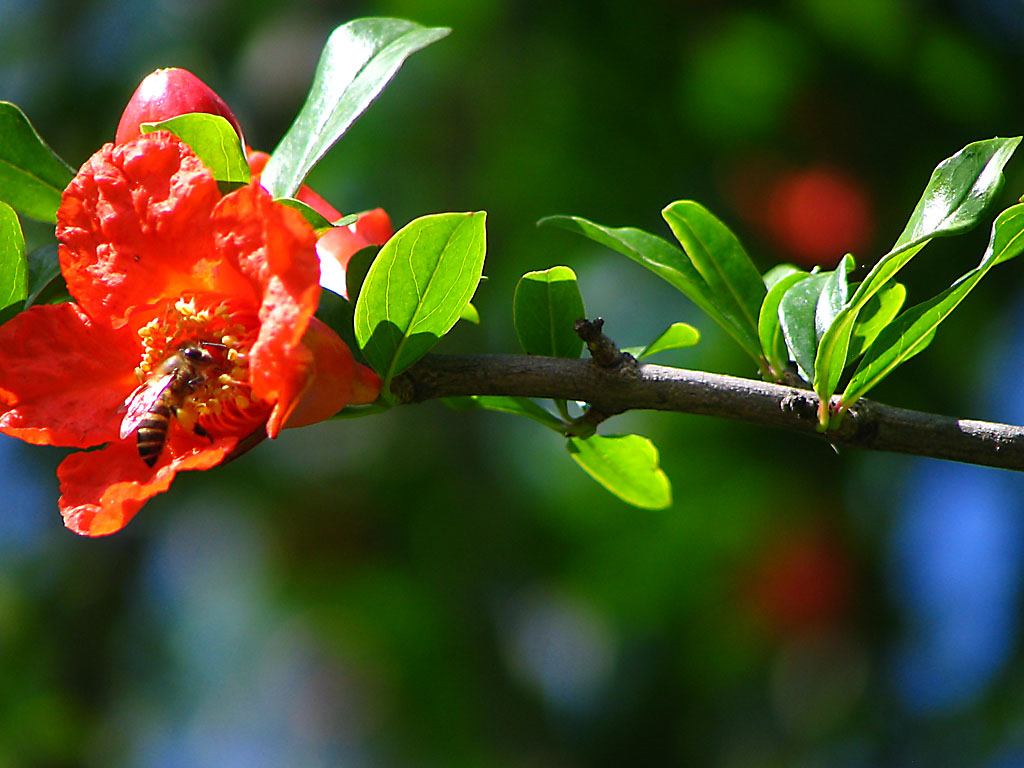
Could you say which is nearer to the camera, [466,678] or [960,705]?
[960,705]

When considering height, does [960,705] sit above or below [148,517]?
above

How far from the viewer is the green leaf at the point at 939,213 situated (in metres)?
0.70

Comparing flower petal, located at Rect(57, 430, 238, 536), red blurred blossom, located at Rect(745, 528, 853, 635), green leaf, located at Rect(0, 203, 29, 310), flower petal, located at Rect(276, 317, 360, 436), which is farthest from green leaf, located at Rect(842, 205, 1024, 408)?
red blurred blossom, located at Rect(745, 528, 853, 635)

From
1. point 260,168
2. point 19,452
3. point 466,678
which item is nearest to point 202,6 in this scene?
point 19,452

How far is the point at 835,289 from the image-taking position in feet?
2.61

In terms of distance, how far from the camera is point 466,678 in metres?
2.66

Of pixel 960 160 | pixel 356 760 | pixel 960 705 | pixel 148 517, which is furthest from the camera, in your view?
pixel 356 760

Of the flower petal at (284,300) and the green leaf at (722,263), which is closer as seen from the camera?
the flower petal at (284,300)

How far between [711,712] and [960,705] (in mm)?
658

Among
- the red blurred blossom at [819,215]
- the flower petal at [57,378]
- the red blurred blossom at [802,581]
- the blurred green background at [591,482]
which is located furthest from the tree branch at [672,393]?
the red blurred blossom at [802,581]

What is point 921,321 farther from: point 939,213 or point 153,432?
point 153,432

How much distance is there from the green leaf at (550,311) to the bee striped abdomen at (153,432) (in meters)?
0.27

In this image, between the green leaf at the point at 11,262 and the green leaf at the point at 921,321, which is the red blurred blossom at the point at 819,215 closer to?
the green leaf at the point at 921,321

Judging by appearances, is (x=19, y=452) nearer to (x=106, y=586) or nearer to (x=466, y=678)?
(x=106, y=586)
